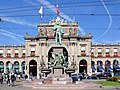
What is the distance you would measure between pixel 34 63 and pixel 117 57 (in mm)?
28782

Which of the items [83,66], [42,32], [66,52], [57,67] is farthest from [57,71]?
[83,66]

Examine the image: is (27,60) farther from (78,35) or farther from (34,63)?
(78,35)

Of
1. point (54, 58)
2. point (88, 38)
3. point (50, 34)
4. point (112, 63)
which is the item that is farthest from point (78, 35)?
point (54, 58)

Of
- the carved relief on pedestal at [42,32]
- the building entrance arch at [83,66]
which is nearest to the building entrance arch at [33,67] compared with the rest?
the carved relief on pedestal at [42,32]

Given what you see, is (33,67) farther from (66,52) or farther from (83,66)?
(83,66)

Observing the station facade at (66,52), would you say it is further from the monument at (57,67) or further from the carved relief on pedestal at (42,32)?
the monument at (57,67)

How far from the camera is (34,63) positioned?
98.7m

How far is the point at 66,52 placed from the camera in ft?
308

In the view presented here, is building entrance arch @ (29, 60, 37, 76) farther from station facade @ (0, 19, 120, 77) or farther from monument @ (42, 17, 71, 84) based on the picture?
monument @ (42, 17, 71, 84)

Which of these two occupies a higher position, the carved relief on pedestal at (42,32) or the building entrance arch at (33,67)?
the carved relief on pedestal at (42,32)

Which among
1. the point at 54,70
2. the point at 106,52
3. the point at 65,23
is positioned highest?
the point at 65,23

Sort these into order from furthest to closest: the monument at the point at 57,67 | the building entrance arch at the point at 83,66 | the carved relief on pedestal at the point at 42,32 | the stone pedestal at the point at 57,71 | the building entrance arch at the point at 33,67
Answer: the building entrance arch at the point at 33,67
the building entrance arch at the point at 83,66
the carved relief on pedestal at the point at 42,32
the stone pedestal at the point at 57,71
the monument at the point at 57,67

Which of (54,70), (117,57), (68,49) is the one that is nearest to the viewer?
(54,70)

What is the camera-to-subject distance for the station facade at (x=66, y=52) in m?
93.1
